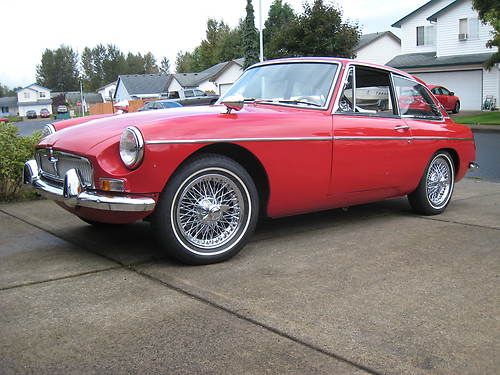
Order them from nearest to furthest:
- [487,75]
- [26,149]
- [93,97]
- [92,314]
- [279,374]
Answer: [279,374], [92,314], [26,149], [487,75], [93,97]

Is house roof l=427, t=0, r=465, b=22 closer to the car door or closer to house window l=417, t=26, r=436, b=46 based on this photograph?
house window l=417, t=26, r=436, b=46

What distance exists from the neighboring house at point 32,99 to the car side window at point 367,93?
11882 cm

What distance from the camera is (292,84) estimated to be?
4.96 m

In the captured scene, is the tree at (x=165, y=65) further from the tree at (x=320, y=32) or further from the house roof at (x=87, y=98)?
the tree at (x=320, y=32)

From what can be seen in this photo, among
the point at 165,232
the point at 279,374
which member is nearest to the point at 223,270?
the point at 165,232

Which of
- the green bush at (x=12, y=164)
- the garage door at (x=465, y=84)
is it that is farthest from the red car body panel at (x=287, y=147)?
the garage door at (x=465, y=84)

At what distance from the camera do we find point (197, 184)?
3.91 metres

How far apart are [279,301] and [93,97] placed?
377 feet

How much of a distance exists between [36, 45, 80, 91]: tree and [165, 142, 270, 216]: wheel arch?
140m

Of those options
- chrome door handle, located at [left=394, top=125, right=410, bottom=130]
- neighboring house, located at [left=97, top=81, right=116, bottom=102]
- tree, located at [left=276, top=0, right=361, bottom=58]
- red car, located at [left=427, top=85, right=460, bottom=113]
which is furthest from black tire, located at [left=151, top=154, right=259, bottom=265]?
neighboring house, located at [left=97, top=81, right=116, bottom=102]

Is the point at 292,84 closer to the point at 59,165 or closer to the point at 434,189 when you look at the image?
the point at 434,189

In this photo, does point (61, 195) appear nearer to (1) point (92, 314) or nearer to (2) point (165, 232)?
(2) point (165, 232)

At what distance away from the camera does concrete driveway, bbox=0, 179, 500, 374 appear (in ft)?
8.37

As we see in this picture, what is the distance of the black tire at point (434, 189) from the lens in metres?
5.62
